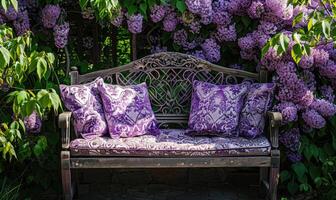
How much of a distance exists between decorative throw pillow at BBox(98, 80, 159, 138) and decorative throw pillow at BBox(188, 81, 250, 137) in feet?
1.02

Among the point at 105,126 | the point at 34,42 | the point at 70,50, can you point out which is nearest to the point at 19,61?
the point at 105,126

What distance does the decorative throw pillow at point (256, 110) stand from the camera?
3918 mm

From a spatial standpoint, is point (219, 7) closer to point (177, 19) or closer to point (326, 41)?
point (177, 19)

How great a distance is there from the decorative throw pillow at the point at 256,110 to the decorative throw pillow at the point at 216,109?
5 cm

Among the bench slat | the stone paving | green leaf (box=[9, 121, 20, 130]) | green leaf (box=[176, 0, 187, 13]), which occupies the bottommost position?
the stone paving

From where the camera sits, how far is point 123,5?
4.33 m

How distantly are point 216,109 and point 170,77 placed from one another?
542 mm

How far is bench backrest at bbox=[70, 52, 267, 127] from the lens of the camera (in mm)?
4273

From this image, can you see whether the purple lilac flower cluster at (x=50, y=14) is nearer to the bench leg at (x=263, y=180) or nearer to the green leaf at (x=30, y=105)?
the green leaf at (x=30, y=105)

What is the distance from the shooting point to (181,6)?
4262mm

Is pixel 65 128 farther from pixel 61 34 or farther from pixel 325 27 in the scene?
pixel 325 27

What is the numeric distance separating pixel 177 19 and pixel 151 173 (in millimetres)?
1245

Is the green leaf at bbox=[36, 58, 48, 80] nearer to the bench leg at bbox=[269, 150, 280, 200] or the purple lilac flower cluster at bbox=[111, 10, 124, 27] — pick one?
the purple lilac flower cluster at bbox=[111, 10, 124, 27]

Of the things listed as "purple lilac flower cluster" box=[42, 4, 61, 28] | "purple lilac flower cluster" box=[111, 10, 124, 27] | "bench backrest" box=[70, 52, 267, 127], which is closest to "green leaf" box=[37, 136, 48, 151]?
"bench backrest" box=[70, 52, 267, 127]
